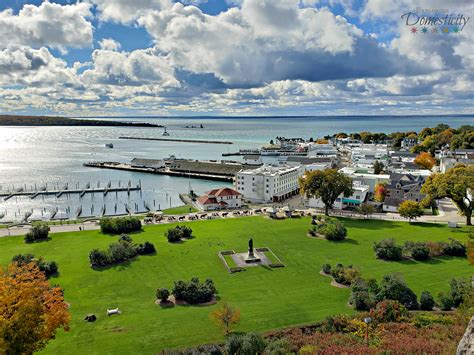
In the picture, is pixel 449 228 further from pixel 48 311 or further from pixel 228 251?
pixel 48 311

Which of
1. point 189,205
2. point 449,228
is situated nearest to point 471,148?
point 449,228

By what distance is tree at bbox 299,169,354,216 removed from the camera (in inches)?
2447

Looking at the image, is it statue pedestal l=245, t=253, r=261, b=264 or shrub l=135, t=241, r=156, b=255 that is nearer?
statue pedestal l=245, t=253, r=261, b=264

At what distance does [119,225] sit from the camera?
54281mm

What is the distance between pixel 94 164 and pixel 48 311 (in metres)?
118

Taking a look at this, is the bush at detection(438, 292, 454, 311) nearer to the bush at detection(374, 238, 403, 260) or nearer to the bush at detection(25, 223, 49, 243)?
the bush at detection(374, 238, 403, 260)

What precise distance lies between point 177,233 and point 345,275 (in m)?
22.4

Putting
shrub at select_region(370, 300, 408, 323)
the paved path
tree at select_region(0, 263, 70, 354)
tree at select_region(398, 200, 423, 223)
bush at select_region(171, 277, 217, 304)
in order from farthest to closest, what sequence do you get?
1. tree at select_region(398, 200, 423, 223)
2. the paved path
3. bush at select_region(171, 277, 217, 304)
4. shrub at select_region(370, 300, 408, 323)
5. tree at select_region(0, 263, 70, 354)

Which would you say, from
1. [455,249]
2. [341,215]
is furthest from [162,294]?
[341,215]

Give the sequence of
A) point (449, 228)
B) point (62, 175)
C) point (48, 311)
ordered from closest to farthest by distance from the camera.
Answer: point (48, 311)
point (449, 228)
point (62, 175)

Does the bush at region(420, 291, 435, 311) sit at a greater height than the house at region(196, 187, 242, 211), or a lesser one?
greater

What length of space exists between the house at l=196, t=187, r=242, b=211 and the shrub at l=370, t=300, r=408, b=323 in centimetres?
4263

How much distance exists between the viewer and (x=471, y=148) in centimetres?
12106

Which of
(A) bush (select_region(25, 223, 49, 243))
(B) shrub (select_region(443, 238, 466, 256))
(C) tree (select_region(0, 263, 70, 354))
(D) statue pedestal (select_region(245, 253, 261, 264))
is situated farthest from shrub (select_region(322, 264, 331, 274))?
(A) bush (select_region(25, 223, 49, 243))
